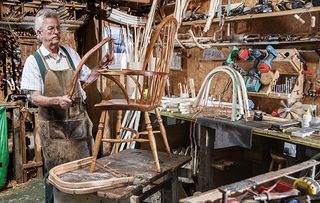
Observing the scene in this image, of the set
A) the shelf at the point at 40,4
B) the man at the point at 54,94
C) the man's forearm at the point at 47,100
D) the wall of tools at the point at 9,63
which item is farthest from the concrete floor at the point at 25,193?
the shelf at the point at 40,4

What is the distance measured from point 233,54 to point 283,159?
3.86 ft

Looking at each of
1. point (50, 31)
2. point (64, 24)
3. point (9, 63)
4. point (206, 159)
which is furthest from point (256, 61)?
point (9, 63)

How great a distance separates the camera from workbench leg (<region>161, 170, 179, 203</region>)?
2.47 meters

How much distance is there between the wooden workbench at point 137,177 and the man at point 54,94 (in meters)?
0.50

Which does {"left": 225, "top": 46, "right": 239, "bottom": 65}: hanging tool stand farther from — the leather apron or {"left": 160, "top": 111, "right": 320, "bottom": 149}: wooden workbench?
the leather apron

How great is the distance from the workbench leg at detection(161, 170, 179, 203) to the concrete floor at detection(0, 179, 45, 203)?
1.64m

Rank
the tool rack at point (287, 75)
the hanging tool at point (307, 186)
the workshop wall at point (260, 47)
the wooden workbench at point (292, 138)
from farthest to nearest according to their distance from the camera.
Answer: the workshop wall at point (260, 47) → the tool rack at point (287, 75) → the wooden workbench at point (292, 138) → the hanging tool at point (307, 186)

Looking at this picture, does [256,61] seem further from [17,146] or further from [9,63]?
[9,63]

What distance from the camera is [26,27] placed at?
4.01 meters

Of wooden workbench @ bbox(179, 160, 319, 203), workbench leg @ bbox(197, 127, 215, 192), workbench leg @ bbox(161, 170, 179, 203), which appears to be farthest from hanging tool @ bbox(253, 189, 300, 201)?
workbench leg @ bbox(197, 127, 215, 192)

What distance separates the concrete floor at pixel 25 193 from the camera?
3520 millimetres

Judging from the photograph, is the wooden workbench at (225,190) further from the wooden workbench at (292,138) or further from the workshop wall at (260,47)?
the workshop wall at (260,47)

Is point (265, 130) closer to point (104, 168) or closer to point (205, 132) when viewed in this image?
point (205, 132)

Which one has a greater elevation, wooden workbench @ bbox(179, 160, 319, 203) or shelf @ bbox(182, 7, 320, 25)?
shelf @ bbox(182, 7, 320, 25)
